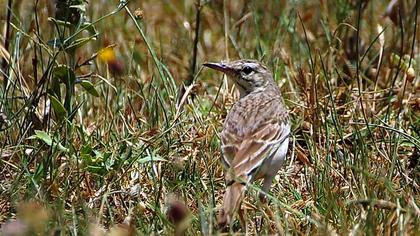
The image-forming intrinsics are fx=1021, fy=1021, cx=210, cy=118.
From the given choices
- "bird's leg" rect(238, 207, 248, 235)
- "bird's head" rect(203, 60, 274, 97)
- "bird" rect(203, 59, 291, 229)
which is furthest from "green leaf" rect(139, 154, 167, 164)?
"bird's head" rect(203, 60, 274, 97)

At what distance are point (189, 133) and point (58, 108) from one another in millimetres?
800

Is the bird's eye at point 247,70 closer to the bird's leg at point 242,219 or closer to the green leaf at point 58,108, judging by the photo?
the green leaf at point 58,108

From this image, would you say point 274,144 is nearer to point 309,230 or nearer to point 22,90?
point 309,230

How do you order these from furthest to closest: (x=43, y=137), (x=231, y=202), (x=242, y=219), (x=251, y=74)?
(x=251, y=74) < (x=43, y=137) < (x=242, y=219) < (x=231, y=202)

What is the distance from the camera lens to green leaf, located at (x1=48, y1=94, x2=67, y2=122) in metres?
4.49

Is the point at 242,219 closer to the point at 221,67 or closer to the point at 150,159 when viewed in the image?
the point at 150,159

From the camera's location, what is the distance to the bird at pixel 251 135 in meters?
3.97

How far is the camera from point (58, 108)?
4.54m

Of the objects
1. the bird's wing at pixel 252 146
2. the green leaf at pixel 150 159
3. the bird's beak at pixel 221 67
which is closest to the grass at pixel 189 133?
the green leaf at pixel 150 159

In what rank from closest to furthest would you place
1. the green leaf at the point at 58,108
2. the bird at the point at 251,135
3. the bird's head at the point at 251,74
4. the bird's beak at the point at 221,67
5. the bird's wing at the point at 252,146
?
the bird at the point at 251,135
the bird's wing at the point at 252,146
the green leaf at the point at 58,108
the bird's beak at the point at 221,67
the bird's head at the point at 251,74

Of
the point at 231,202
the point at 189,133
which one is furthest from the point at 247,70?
the point at 231,202

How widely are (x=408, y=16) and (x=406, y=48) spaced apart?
363 mm

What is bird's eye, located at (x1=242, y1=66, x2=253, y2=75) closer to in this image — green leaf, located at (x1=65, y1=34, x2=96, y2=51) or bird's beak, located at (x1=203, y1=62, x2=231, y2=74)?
bird's beak, located at (x1=203, y1=62, x2=231, y2=74)

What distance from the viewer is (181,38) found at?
22.0ft
